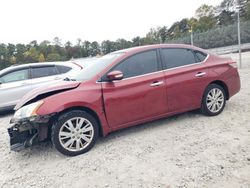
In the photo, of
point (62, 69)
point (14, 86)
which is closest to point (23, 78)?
point (14, 86)

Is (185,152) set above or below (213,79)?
below

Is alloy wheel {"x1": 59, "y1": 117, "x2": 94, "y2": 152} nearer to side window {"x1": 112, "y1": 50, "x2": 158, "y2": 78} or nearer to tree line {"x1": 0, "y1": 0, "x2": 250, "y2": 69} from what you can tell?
side window {"x1": 112, "y1": 50, "x2": 158, "y2": 78}

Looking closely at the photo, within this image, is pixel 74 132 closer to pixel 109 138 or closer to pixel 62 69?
pixel 109 138

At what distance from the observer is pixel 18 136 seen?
368 cm

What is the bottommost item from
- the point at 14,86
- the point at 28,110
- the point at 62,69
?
the point at 28,110

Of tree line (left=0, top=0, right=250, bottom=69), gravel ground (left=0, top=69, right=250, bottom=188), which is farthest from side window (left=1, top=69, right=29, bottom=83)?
tree line (left=0, top=0, right=250, bottom=69)

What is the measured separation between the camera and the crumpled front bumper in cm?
358

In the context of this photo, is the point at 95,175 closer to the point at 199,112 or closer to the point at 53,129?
the point at 53,129

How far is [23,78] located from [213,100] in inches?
207

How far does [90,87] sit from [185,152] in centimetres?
172

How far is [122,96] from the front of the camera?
4.01 metres

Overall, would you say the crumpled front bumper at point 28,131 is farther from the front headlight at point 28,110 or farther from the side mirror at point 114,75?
the side mirror at point 114,75

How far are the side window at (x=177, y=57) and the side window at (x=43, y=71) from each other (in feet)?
13.6

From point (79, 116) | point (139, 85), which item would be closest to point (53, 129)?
point (79, 116)
